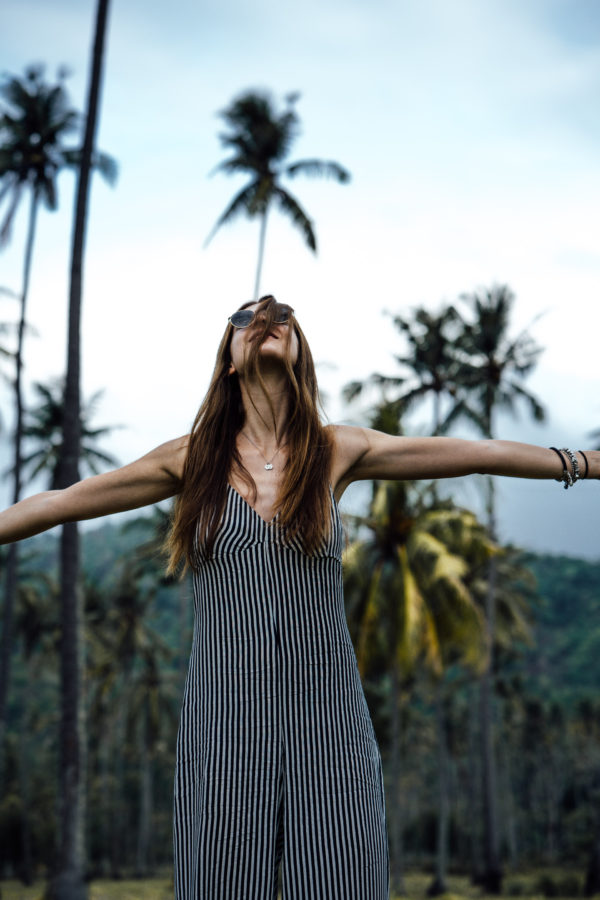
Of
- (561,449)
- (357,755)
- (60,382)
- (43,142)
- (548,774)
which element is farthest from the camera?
(548,774)

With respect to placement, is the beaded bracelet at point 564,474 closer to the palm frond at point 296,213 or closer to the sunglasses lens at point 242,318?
the sunglasses lens at point 242,318

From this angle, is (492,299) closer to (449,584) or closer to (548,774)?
(449,584)

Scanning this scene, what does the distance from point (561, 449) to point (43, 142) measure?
2594 centimetres

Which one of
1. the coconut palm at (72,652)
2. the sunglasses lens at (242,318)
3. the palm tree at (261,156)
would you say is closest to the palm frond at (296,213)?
the palm tree at (261,156)

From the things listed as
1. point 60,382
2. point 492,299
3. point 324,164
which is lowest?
point 60,382

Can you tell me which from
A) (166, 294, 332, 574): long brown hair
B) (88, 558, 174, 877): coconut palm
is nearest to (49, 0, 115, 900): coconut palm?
(166, 294, 332, 574): long brown hair

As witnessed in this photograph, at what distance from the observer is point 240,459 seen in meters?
1.93

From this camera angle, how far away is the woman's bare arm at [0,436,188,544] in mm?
1837

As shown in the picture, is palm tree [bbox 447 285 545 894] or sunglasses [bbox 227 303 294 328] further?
palm tree [bbox 447 285 545 894]

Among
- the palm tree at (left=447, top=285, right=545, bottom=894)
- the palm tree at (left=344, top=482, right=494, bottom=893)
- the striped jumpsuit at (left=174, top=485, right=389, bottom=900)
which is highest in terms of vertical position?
the palm tree at (left=447, top=285, right=545, bottom=894)

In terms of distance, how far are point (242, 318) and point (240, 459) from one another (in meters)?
0.30

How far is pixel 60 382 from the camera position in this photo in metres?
27.6

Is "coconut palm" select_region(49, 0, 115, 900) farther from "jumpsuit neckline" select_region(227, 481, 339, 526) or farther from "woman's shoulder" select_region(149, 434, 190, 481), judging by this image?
"jumpsuit neckline" select_region(227, 481, 339, 526)

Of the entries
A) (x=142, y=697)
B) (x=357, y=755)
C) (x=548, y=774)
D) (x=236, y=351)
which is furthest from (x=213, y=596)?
(x=548, y=774)
